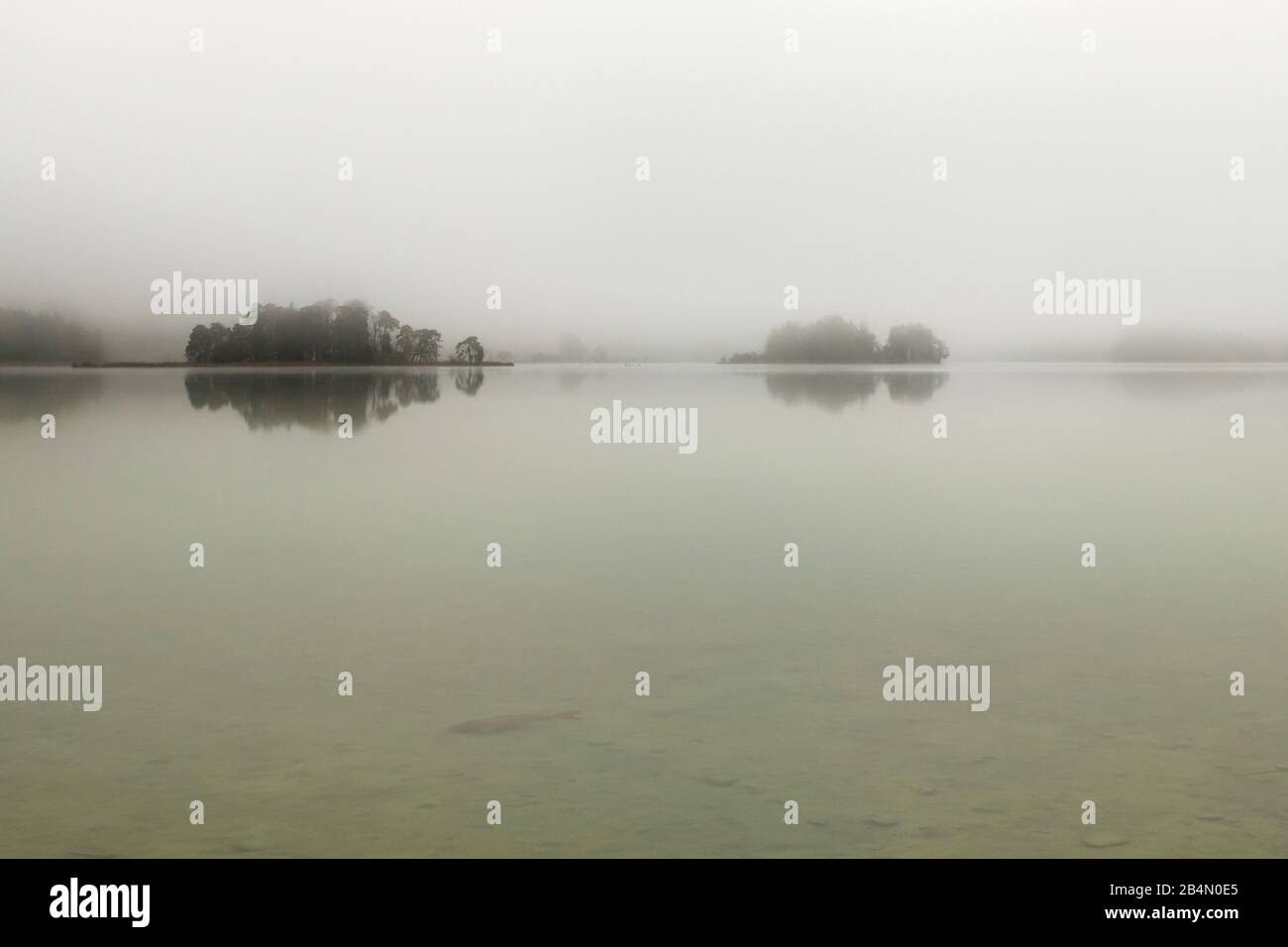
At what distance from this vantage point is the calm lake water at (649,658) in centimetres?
843

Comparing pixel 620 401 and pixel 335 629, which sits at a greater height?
pixel 620 401

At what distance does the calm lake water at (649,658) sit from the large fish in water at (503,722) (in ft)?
0.51

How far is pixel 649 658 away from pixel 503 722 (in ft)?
8.05

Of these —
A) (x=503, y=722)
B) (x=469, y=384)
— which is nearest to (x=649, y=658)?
(x=503, y=722)

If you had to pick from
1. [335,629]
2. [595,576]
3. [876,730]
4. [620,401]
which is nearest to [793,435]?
[620,401]

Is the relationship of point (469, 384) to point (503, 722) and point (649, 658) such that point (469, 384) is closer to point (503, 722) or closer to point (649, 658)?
point (649, 658)

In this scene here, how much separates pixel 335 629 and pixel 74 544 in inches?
313

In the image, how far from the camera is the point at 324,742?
999 centimetres

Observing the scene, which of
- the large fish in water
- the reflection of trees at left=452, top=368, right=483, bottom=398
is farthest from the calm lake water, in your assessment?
the reflection of trees at left=452, top=368, right=483, bottom=398

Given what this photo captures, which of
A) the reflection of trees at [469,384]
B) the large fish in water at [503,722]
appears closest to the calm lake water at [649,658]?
the large fish in water at [503,722]

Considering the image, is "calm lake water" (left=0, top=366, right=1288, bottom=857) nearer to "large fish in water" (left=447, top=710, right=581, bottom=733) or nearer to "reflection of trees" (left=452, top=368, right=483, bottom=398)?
"large fish in water" (left=447, top=710, right=581, bottom=733)

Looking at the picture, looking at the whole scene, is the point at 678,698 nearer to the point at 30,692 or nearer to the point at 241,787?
the point at 241,787

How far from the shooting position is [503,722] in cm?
1054

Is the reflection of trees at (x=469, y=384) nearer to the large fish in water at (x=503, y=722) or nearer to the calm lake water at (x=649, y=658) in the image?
the calm lake water at (x=649, y=658)
